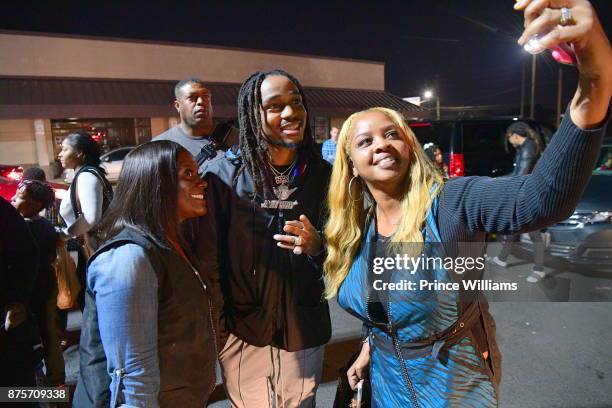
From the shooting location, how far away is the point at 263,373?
217cm

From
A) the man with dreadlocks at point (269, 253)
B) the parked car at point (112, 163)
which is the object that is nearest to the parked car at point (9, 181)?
the parked car at point (112, 163)

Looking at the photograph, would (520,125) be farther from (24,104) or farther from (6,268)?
(24,104)

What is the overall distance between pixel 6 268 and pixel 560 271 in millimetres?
6388

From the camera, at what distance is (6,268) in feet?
7.57

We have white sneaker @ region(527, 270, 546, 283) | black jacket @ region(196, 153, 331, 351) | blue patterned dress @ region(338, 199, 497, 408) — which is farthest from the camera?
white sneaker @ region(527, 270, 546, 283)

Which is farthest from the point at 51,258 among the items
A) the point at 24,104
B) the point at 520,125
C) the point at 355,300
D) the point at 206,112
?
the point at 24,104

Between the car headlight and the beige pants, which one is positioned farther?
the car headlight

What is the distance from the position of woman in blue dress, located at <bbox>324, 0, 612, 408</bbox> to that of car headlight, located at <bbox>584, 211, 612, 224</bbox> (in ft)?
16.2

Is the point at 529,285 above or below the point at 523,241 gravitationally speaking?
below

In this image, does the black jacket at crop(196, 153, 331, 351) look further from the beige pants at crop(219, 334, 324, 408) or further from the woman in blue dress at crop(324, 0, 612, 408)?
the woman in blue dress at crop(324, 0, 612, 408)

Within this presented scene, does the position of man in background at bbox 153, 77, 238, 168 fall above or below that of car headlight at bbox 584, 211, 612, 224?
above

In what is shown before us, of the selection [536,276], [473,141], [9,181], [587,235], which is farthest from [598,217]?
[9,181]

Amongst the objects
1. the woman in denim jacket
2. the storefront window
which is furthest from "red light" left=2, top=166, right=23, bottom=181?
the woman in denim jacket

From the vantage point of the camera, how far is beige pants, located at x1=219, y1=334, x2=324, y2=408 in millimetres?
2156
